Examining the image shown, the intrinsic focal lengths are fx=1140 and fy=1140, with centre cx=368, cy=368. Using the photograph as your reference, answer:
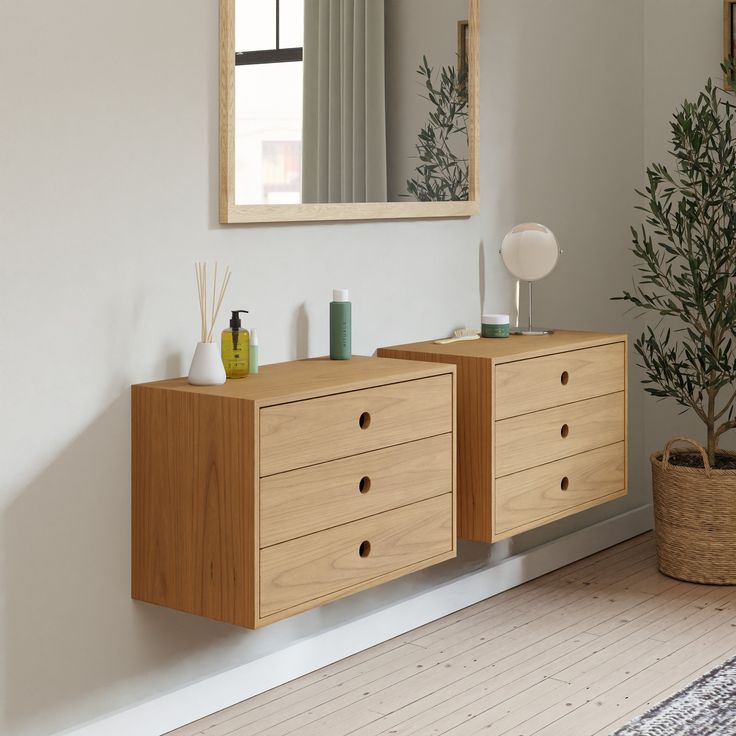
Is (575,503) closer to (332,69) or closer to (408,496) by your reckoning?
(408,496)

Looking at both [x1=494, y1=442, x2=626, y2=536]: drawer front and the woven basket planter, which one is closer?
[x1=494, y1=442, x2=626, y2=536]: drawer front

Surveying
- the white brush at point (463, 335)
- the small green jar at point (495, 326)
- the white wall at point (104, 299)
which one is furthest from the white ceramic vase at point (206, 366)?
the small green jar at point (495, 326)

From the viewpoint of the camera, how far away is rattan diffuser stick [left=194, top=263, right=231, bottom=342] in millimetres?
2355

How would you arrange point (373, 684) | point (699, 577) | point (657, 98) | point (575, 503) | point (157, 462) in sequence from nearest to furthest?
point (157, 462) → point (373, 684) → point (575, 503) → point (699, 577) → point (657, 98)

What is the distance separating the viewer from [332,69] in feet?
8.56

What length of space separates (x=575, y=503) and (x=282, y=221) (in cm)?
112

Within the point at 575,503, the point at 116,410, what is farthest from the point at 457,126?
the point at 116,410

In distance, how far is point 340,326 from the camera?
2.61 metres

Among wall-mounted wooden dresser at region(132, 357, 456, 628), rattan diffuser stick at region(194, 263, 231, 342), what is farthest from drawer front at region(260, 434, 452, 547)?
rattan diffuser stick at region(194, 263, 231, 342)

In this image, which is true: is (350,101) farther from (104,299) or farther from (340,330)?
(104,299)

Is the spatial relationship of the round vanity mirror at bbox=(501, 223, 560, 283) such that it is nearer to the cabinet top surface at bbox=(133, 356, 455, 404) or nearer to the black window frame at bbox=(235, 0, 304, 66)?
the cabinet top surface at bbox=(133, 356, 455, 404)

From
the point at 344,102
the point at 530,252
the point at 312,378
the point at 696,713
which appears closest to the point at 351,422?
the point at 312,378

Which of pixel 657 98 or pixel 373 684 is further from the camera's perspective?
pixel 657 98

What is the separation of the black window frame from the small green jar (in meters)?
0.91
